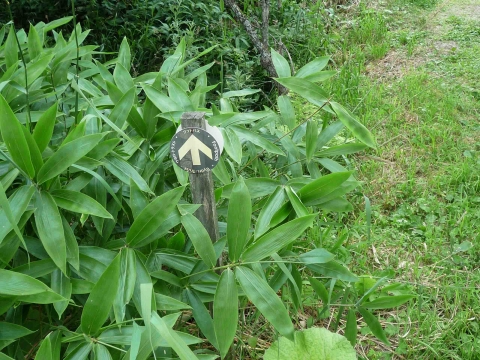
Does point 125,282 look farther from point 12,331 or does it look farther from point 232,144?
point 232,144

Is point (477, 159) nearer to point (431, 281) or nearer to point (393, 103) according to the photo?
point (393, 103)

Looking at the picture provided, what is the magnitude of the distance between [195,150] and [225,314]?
0.42m

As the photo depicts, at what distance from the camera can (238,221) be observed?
4.08 ft

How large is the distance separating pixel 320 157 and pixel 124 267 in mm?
831

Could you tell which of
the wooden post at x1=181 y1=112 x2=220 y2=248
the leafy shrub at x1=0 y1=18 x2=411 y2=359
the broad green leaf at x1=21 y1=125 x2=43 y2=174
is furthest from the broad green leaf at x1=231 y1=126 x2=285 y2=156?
the broad green leaf at x1=21 y1=125 x2=43 y2=174

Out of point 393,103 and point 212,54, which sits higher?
point 212,54

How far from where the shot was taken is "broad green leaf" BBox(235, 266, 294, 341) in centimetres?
120

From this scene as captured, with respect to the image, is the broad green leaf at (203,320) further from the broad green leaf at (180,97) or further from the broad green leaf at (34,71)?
the broad green leaf at (34,71)

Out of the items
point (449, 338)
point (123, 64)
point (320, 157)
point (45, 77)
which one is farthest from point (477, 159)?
point (45, 77)

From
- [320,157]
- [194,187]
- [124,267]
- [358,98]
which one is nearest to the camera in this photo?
[124,267]

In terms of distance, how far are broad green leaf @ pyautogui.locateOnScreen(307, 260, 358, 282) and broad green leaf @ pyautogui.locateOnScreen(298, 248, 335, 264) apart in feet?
0.25

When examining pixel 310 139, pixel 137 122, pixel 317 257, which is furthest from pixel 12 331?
pixel 310 139

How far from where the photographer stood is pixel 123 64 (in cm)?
193

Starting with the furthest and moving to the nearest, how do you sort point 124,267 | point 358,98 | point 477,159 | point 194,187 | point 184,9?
1. point 184,9
2. point 358,98
3. point 477,159
4. point 194,187
5. point 124,267
